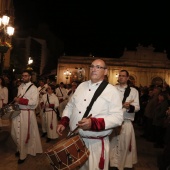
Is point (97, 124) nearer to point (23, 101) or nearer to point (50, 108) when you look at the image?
point (23, 101)

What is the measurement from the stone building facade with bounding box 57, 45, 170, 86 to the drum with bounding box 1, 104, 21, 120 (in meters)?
42.4

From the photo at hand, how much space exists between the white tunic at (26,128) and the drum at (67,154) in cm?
373

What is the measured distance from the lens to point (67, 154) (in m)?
3.60

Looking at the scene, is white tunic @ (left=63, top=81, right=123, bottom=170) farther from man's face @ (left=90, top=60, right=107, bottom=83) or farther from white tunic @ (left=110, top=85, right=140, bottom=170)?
white tunic @ (left=110, top=85, right=140, bottom=170)

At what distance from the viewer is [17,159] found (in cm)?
733

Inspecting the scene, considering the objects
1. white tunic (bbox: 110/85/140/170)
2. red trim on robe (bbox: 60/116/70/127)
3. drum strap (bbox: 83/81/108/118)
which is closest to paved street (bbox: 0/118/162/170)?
white tunic (bbox: 110/85/140/170)

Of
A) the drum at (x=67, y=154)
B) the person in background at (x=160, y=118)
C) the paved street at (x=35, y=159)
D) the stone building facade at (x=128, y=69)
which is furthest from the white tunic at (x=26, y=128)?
the stone building facade at (x=128, y=69)

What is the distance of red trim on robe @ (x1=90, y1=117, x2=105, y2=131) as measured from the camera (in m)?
3.78

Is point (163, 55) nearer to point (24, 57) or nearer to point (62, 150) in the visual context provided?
point (24, 57)

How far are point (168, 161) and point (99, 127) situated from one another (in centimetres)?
288

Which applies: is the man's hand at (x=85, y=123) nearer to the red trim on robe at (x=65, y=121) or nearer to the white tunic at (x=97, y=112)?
the white tunic at (x=97, y=112)

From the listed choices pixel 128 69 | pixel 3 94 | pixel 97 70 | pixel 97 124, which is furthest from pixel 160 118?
pixel 128 69

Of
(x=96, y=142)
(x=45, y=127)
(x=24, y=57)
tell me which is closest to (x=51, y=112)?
(x=45, y=127)

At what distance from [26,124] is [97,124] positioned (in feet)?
13.3
